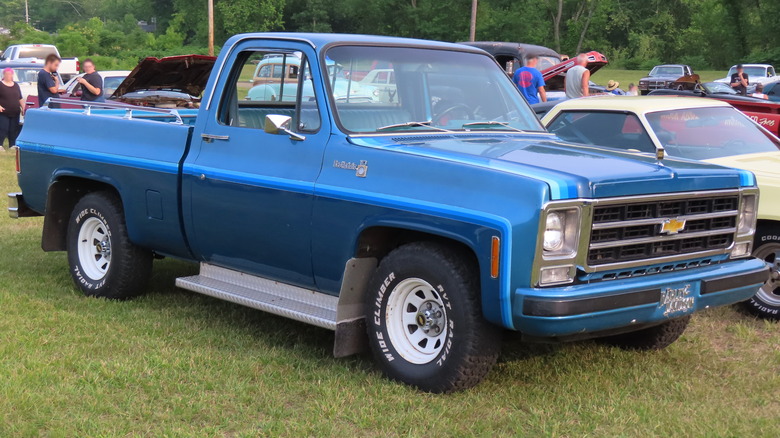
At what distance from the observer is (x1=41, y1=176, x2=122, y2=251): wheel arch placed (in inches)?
298

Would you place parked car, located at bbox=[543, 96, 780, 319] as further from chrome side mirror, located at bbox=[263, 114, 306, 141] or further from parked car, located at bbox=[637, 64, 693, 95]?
parked car, located at bbox=[637, 64, 693, 95]

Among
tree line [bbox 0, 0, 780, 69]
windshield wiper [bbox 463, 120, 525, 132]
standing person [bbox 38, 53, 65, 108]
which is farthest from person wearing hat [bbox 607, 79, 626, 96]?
tree line [bbox 0, 0, 780, 69]

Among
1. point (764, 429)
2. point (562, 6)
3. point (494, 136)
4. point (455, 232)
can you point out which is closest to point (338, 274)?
point (455, 232)

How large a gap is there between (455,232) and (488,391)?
1027 millimetres

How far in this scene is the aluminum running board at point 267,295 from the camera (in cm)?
566

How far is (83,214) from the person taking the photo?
7406mm

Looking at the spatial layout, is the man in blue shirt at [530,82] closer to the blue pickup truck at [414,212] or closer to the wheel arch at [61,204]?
the blue pickup truck at [414,212]

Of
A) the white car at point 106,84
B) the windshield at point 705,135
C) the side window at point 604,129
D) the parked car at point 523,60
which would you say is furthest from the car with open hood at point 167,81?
the windshield at point 705,135

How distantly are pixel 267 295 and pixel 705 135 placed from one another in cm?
403

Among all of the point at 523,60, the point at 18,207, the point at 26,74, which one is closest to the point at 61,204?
the point at 18,207

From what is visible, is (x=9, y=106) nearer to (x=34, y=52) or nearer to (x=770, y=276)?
(x=770, y=276)

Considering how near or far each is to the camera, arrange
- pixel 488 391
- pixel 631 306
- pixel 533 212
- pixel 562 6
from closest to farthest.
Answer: pixel 533 212
pixel 631 306
pixel 488 391
pixel 562 6

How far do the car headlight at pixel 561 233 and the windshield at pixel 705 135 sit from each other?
127 inches

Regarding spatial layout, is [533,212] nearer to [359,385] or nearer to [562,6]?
[359,385]
